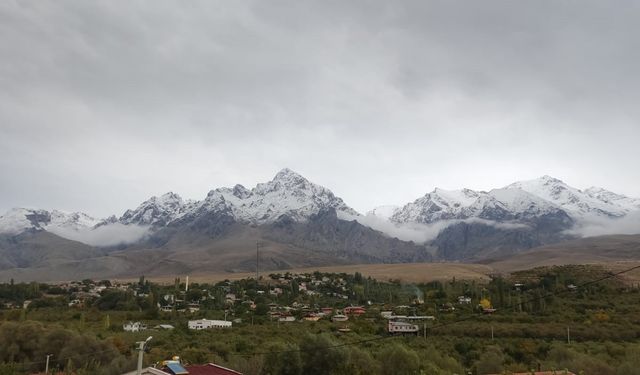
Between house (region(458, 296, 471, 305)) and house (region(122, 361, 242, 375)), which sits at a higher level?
house (region(122, 361, 242, 375))

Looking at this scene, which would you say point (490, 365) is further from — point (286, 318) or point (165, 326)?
point (286, 318)

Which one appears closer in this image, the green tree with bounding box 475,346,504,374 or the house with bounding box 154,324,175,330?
the green tree with bounding box 475,346,504,374

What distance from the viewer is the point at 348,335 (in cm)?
5881

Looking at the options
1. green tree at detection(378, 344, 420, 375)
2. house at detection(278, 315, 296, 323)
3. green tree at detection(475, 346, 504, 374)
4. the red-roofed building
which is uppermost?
the red-roofed building

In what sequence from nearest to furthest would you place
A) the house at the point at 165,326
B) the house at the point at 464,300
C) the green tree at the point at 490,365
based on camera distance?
the green tree at the point at 490,365 → the house at the point at 165,326 → the house at the point at 464,300

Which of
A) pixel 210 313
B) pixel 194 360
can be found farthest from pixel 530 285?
pixel 194 360

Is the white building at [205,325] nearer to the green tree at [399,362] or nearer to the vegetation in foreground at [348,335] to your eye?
the vegetation in foreground at [348,335]

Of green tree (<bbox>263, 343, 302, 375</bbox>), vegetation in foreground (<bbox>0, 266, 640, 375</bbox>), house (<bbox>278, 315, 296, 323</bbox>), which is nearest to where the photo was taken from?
green tree (<bbox>263, 343, 302, 375</bbox>)

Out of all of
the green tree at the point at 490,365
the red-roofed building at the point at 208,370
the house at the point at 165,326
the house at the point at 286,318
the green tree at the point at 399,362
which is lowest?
the house at the point at 286,318

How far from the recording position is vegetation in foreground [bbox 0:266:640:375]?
3550 cm

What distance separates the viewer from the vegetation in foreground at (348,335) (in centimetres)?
3550

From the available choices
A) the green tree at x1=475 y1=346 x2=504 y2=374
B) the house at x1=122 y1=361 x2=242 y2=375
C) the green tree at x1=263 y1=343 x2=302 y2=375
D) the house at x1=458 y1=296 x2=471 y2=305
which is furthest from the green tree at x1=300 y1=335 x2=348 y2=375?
the house at x1=458 y1=296 x2=471 y2=305

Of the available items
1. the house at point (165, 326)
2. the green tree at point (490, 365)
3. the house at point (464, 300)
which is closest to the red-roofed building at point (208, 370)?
the green tree at point (490, 365)

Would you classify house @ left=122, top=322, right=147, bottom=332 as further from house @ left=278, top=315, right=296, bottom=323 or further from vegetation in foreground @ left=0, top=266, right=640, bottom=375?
house @ left=278, top=315, right=296, bottom=323
